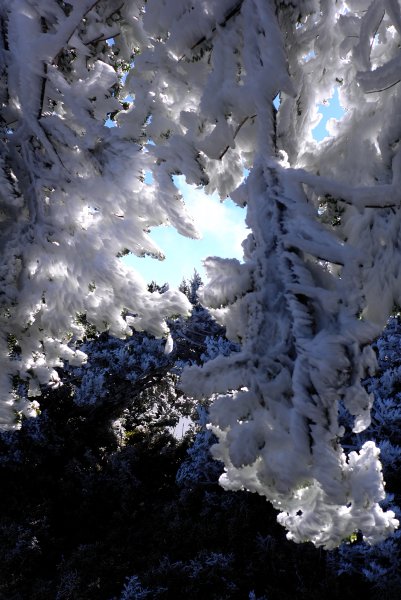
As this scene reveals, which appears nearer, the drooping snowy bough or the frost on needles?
the drooping snowy bough

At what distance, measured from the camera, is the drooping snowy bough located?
4.47 ft

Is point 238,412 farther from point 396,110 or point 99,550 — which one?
point 99,550

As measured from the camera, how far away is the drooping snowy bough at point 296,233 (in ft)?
4.47

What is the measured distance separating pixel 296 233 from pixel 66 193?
1.94 meters

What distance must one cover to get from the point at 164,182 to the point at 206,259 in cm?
94

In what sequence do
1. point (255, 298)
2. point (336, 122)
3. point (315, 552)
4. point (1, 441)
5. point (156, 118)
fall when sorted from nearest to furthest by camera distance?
point (255, 298) → point (336, 122) → point (156, 118) → point (315, 552) → point (1, 441)

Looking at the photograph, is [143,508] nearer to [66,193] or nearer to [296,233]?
[66,193]

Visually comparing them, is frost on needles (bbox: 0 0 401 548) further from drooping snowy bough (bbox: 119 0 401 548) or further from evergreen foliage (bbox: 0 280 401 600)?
evergreen foliage (bbox: 0 280 401 600)

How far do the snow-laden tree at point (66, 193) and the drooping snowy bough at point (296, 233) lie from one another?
0.86 ft

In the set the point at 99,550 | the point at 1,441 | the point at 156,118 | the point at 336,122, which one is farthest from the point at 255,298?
the point at 1,441

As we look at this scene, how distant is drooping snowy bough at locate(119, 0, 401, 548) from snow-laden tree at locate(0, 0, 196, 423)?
26 centimetres

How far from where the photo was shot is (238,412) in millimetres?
1558

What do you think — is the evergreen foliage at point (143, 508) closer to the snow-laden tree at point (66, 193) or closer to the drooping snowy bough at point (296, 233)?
the snow-laden tree at point (66, 193)

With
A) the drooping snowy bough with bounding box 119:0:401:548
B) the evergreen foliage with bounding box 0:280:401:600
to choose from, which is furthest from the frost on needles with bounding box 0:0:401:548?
the evergreen foliage with bounding box 0:280:401:600
